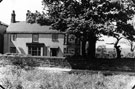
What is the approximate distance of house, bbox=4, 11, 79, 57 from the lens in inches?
1478

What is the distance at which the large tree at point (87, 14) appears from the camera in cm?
1856

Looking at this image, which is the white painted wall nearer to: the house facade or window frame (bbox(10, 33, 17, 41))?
the house facade

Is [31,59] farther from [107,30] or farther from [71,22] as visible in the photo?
[107,30]

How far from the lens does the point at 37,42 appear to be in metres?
38.5

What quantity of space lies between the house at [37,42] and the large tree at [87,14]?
53.2ft

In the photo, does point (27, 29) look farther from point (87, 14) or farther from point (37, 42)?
point (87, 14)

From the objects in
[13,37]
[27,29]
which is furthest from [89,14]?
[13,37]

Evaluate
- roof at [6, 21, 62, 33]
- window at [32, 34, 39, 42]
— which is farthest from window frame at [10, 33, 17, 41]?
window at [32, 34, 39, 42]

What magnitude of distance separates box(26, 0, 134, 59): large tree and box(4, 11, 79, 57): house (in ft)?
53.2

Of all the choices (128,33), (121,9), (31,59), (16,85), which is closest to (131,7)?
(121,9)

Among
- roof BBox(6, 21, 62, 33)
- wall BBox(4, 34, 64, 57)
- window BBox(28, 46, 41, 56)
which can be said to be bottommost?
window BBox(28, 46, 41, 56)

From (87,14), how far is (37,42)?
70.0 ft

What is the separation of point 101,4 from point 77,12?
2.81m

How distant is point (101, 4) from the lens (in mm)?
19859
